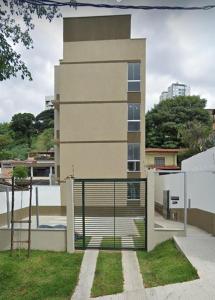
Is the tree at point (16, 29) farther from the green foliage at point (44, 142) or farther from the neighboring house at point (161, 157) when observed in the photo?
the green foliage at point (44, 142)

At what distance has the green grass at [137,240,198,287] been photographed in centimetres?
722

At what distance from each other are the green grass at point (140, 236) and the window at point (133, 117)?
571 inches

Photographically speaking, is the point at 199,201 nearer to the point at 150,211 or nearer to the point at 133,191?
the point at 150,211

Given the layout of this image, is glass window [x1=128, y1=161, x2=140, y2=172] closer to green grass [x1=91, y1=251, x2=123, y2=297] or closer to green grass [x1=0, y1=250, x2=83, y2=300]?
green grass [x1=91, y1=251, x2=123, y2=297]

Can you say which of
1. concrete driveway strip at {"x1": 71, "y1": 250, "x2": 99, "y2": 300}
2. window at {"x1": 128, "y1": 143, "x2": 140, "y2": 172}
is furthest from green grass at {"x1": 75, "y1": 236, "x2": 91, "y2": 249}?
window at {"x1": 128, "y1": 143, "x2": 140, "y2": 172}

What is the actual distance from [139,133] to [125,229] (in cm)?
1454

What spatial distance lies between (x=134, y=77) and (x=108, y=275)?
1840 cm

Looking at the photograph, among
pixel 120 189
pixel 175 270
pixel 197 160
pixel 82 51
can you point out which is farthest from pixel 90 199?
pixel 82 51

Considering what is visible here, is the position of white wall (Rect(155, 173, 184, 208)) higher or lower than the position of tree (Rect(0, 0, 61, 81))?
lower

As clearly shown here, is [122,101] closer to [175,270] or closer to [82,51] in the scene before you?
[82,51]

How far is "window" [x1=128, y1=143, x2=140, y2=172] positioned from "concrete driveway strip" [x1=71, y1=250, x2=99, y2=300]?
48.4ft

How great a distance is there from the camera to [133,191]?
439 inches

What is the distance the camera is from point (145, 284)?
286 inches

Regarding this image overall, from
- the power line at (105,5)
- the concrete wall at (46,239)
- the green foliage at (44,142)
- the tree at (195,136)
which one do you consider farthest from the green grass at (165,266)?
the green foliage at (44,142)
